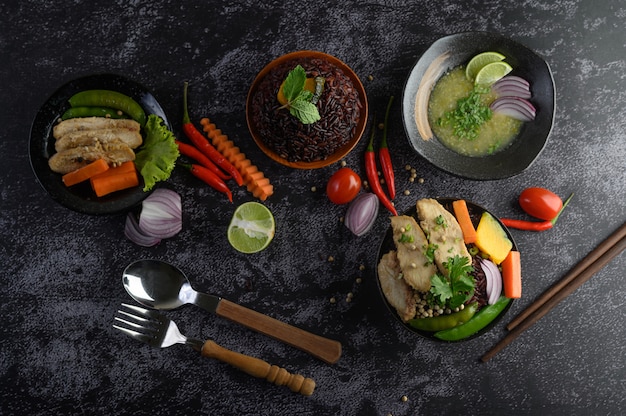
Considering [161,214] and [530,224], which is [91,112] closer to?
[161,214]

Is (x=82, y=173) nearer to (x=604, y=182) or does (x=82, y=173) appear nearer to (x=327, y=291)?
(x=327, y=291)

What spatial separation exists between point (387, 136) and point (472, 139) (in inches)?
21.7

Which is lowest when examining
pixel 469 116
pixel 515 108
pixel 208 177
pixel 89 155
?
pixel 208 177

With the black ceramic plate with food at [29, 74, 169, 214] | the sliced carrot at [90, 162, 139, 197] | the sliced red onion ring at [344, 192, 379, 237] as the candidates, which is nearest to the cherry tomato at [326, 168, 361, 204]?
the sliced red onion ring at [344, 192, 379, 237]

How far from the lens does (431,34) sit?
143 inches

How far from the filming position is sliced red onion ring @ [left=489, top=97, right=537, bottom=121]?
11.3 ft

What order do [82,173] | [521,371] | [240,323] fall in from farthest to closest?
[521,371]
[240,323]
[82,173]

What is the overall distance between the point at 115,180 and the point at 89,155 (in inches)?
7.8

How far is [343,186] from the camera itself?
338cm

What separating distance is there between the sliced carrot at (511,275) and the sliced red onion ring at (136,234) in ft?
7.10

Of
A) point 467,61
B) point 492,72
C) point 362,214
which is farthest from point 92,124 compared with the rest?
point 492,72

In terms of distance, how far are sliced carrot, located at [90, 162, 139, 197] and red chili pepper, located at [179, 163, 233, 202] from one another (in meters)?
0.36

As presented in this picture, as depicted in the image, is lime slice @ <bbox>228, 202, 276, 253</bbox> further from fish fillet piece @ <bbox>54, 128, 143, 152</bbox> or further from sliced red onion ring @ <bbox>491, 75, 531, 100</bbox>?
sliced red onion ring @ <bbox>491, 75, 531, 100</bbox>

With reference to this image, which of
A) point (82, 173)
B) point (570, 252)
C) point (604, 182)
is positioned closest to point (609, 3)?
point (604, 182)
